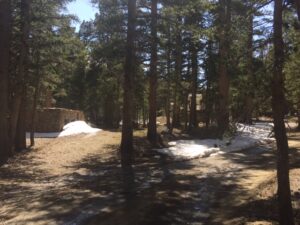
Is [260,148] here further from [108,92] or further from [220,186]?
[108,92]

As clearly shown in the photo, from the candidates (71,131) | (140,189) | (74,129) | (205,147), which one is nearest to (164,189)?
(140,189)

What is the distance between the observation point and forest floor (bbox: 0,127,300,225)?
1033cm

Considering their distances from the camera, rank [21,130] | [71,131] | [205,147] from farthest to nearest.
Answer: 1. [71,131]
2. [205,147]
3. [21,130]

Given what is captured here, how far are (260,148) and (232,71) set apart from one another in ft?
48.3

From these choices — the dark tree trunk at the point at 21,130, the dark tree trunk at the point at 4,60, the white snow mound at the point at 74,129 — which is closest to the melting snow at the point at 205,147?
the dark tree trunk at the point at 21,130

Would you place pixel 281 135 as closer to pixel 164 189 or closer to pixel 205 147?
pixel 164 189

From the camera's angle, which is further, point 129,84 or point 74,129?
point 74,129

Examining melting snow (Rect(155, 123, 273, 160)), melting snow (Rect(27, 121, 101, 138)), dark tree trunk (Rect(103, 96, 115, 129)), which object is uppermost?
dark tree trunk (Rect(103, 96, 115, 129))

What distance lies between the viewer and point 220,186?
1418cm

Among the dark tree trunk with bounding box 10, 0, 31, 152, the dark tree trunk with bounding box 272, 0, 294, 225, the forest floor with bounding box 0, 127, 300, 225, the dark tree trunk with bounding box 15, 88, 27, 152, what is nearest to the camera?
the dark tree trunk with bounding box 272, 0, 294, 225

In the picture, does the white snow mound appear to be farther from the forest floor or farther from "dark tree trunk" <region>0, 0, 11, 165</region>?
"dark tree trunk" <region>0, 0, 11, 165</region>

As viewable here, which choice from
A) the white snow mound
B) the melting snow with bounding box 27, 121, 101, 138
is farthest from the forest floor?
the white snow mound

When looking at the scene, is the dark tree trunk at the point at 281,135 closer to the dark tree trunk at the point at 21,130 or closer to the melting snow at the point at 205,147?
the melting snow at the point at 205,147

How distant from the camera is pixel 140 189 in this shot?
44.4 ft
